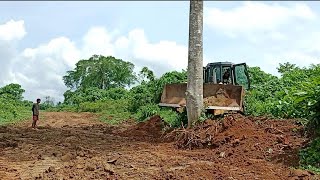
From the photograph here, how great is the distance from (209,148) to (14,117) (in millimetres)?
16015

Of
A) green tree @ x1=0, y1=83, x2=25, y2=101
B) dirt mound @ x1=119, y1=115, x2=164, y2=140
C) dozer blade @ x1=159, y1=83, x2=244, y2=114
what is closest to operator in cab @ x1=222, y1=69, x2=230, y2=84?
dirt mound @ x1=119, y1=115, x2=164, y2=140

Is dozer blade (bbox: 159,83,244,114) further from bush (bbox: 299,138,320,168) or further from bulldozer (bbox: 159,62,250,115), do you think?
bush (bbox: 299,138,320,168)

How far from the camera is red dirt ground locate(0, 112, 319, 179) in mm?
6980

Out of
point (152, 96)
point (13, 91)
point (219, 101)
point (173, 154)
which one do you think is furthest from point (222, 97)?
point (13, 91)

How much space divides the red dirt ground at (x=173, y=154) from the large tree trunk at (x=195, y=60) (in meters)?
0.74

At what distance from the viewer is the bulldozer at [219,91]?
1178 centimetres

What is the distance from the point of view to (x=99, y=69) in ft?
148

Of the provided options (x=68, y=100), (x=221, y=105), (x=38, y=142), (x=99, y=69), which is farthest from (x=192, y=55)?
(x=99, y=69)

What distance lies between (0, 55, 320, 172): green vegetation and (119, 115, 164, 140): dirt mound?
1.22 ft

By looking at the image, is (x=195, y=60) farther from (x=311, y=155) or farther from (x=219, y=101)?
(x=311, y=155)

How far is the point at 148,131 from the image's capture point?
13.0 metres

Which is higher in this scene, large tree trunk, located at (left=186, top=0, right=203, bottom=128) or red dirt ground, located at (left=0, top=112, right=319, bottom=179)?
large tree trunk, located at (left=186, top=0, right=203, bottom=128)

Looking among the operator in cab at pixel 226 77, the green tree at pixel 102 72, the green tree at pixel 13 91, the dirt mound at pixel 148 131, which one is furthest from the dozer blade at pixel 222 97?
the green tree at pixel 102 72

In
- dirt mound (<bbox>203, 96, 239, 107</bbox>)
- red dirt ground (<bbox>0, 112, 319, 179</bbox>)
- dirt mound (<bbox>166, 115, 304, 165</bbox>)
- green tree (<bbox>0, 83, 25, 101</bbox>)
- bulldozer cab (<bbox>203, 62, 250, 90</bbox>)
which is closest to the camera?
red dirt ground (<bbox>0, 112, 319, 179</bbox>)
